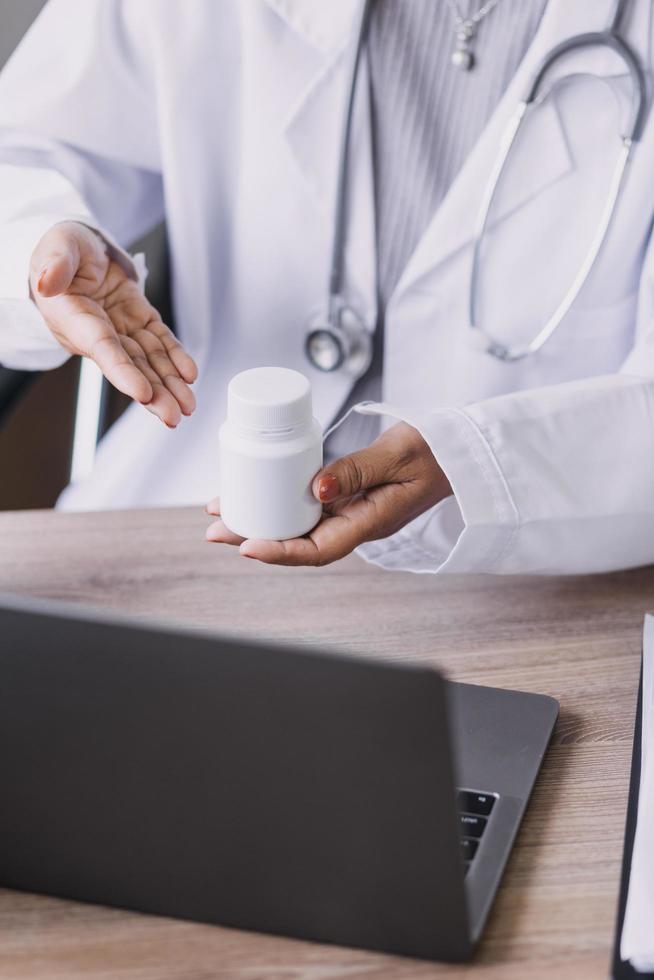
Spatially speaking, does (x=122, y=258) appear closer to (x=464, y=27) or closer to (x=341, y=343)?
(x=341, y=343)

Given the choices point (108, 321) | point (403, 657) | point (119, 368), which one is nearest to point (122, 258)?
point (108, 321)

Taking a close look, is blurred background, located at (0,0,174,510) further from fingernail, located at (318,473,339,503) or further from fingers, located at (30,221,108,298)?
fingernail, located at (318,473,339,503)

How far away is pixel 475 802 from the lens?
561 millimetres

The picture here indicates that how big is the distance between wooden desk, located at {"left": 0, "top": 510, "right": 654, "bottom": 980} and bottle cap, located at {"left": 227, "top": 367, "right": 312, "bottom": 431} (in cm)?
19

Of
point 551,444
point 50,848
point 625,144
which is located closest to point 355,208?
point 625,144

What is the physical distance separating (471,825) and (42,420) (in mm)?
1051

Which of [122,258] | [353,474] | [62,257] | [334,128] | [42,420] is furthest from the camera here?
[42,420]

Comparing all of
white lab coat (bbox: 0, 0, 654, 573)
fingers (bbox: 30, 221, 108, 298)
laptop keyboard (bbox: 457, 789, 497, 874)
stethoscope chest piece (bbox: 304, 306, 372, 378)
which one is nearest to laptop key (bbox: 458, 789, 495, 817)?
laptop keyboard (bbox: 457, 789, 497, 874)

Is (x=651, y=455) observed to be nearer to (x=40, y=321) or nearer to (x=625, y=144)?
(x=625, y=144)

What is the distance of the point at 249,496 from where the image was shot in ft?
2.08

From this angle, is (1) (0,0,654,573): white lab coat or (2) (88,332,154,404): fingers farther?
(1) (0,0,654,573): white lab coat

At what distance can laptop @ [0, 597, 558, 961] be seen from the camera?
40cm

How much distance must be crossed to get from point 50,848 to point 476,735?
246mm

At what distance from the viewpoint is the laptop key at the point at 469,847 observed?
1.72 ft
